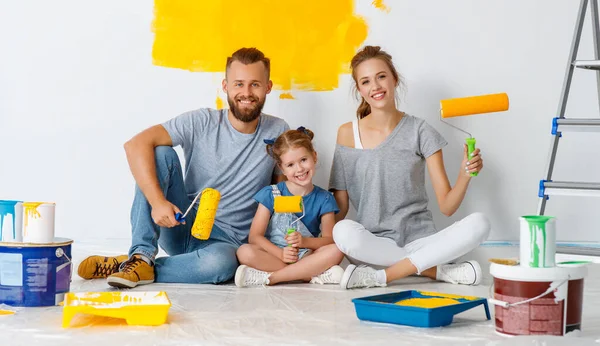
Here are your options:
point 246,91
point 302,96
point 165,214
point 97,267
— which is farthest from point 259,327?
point 302,96

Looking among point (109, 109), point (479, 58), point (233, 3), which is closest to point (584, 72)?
point (479, 58)

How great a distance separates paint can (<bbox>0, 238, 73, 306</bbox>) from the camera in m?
2.07

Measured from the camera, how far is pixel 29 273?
2.08 metres

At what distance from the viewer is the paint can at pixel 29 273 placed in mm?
2072

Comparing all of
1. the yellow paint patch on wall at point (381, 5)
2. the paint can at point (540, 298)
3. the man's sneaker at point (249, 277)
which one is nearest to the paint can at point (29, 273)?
the man's sneaker at point (249, 277)

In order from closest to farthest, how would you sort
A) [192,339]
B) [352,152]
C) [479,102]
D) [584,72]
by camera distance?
[192,339]
[479,102]
[352,152]
[584,72]

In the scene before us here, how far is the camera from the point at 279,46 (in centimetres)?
330

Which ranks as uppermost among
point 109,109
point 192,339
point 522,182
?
point 109,109

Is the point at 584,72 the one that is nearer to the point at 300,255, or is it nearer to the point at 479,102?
the point at 479,102

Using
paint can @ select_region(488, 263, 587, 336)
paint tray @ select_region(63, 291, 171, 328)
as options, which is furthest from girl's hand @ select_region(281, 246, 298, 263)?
paint can @ select_region(488, 263, 587, 336)

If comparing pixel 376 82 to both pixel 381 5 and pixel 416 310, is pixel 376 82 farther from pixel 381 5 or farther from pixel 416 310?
pixel 416 310

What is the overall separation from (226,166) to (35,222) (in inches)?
36.3

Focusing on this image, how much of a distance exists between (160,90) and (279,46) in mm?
569

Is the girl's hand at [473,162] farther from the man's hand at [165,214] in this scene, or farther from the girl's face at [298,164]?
the man's hand at [165,214]
